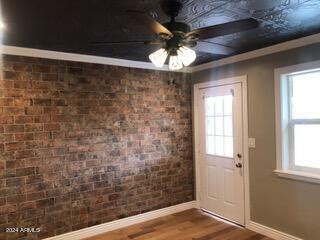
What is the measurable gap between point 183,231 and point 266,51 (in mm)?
2592

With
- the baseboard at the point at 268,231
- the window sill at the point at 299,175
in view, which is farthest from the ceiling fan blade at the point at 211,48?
the baseboard at the point at 268,231

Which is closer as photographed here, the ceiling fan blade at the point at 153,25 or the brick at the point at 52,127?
the ceiling fan blade at the point at 153,25

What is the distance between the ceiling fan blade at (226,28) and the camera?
1658mm

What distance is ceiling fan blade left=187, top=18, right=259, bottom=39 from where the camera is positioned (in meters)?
1.66

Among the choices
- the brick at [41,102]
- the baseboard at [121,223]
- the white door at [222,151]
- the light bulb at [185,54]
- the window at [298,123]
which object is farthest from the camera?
the white door at [222,151]

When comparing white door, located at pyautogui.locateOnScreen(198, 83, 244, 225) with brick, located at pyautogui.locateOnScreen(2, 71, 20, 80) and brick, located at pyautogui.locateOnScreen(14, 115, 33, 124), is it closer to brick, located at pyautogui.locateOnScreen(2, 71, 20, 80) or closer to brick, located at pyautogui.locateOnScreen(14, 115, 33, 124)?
brick, located at pyautogui.locateOnScreen(14, 115, 33, 124)

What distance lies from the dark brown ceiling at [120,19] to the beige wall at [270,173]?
33cm

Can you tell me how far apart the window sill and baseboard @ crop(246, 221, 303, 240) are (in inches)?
27.9

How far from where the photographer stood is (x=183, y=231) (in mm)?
3570

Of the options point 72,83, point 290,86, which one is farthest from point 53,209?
point 290,86

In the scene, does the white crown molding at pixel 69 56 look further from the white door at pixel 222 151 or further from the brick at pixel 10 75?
the white door at pixel 222 151

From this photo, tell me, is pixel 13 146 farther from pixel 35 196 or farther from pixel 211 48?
pixel 211 48

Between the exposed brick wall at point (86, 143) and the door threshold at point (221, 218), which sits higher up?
the exposed brick wall at point (86, 143)

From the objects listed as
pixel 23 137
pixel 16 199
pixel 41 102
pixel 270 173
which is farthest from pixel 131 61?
pixel 270 173
